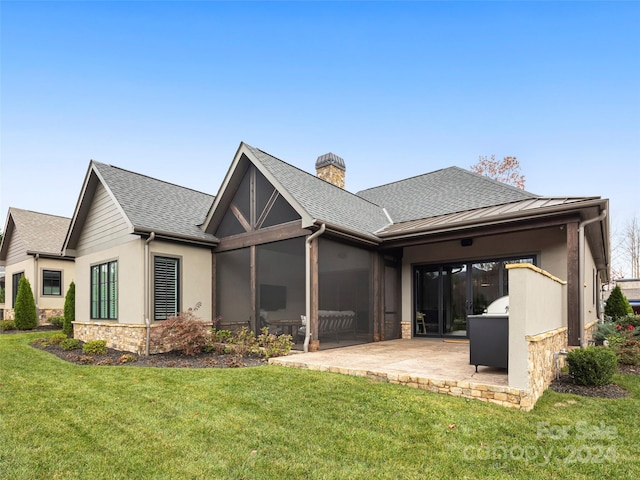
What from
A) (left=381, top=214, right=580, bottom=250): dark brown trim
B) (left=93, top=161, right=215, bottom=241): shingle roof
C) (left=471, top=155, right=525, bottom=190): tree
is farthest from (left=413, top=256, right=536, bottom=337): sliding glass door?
(left=471, top=155, right=525, bottom=190): tree

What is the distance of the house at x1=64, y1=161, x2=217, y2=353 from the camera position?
382 inches

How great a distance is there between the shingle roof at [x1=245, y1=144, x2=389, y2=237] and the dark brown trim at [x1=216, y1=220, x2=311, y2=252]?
62cm

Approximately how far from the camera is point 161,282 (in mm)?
9961

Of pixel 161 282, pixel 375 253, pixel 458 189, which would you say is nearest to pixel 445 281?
pixel 375 253

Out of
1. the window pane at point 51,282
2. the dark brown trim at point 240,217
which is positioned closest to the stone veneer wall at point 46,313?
the window pane at point 51,282

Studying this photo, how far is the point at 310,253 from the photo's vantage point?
28.8 feet

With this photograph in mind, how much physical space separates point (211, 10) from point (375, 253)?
920cm

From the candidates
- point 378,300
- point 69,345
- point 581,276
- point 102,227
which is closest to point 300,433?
point 581,276

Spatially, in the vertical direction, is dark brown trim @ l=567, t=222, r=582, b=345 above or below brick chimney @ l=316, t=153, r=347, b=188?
below

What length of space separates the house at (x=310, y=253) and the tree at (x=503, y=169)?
11005mm

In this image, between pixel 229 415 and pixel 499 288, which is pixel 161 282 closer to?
pixel 229 415

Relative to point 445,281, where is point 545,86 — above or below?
above

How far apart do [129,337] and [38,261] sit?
37.9ft

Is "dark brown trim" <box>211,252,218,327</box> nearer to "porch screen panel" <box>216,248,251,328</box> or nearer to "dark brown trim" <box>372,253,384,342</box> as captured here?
"porch screen panel" <box>216,248,251,328</box>
